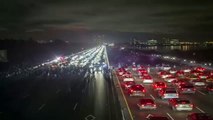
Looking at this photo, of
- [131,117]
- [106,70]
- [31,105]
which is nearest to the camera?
[131,117]

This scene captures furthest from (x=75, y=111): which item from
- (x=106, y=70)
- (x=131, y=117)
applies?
(x=106, y=70)

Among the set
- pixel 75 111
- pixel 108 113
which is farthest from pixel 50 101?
pixel 108 113

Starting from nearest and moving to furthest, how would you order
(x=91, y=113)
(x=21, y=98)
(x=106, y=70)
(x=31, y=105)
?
1. (x=91, y=113)
2. (x=31, y=105)
3. (x=21, y=98)
4. (x=106, y=70)

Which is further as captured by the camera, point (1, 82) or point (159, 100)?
point (1, 82)

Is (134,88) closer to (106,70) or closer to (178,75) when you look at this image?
(178,75)

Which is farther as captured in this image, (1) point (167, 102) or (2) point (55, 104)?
(1) point (167, 102)

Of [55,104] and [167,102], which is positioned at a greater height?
[55,104]

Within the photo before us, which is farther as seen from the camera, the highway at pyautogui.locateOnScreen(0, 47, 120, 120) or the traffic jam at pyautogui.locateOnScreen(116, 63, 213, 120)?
the highway at pyautogui.locateOnScreen(0, 47, 120, 120)

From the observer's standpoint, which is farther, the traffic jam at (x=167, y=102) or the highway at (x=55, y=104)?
Result: the highway at (x=55, y=104)

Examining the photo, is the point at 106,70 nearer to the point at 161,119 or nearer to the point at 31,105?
the point at 31,105
